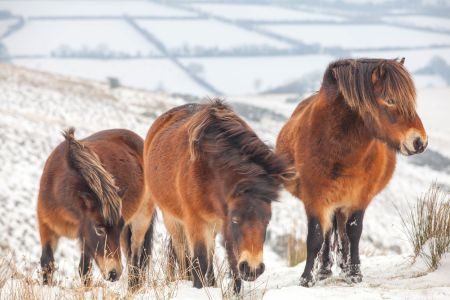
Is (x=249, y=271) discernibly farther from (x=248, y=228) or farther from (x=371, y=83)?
(x=371, y=83)

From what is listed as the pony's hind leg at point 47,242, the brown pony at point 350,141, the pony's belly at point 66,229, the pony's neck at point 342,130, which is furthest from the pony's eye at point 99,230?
the pony's neck at point 342,130

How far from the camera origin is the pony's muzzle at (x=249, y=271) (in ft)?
12.6

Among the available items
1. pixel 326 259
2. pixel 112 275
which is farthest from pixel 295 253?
pixel 112 275

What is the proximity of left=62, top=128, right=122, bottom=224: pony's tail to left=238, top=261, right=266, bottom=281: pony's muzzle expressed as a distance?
1662mm

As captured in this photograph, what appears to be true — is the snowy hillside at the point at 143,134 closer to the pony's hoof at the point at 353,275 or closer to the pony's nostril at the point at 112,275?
the pony's hoof at the point at 353,275

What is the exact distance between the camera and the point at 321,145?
4844mm

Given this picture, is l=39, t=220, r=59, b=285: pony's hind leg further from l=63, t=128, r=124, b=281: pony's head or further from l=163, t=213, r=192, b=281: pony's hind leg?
l=163, t=213, r=192, b=281: pony's hind leg

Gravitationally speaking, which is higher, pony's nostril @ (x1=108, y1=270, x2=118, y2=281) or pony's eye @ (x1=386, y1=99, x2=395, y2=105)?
pony's eye @ (x1=386, y1=99, x2=395, y2=105)

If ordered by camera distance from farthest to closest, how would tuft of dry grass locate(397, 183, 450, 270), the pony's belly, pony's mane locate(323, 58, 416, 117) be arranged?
the pony's belly → tuft of dry grass locate(397, 183, 450, 270) → pony's mane locate(323, 58, 416, 117)

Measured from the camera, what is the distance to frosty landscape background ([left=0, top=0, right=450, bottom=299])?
1001 centimetres

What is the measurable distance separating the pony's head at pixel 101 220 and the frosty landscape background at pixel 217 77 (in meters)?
0.33

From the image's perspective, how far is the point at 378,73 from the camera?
14.8ft

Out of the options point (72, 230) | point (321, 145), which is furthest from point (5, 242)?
point (321, 145)

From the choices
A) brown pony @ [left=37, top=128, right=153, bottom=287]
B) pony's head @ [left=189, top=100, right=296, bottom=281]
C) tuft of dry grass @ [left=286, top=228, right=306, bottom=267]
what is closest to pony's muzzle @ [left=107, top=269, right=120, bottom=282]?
brown pony @ [left=37, top=128, right=153, bottom=287]
